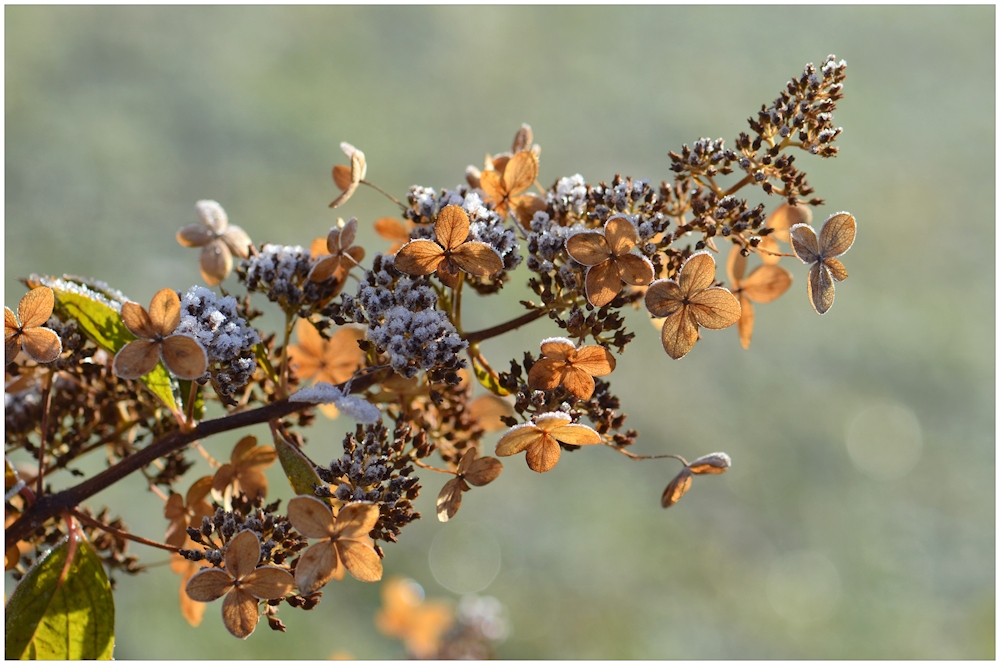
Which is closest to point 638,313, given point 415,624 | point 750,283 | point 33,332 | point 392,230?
point 415,624

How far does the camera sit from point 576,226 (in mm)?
873

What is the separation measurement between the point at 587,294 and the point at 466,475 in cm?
23

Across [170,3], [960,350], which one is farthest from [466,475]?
[170,3]

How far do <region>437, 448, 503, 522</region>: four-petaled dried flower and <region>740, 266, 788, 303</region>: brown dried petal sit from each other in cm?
46

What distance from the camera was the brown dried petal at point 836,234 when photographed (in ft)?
2.70

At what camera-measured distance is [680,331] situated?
82cm

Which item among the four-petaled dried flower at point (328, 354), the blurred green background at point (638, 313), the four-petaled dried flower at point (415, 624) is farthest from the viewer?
the blurred green background at point (638, 313)

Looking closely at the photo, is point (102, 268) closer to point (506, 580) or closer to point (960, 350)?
point (506, 580)

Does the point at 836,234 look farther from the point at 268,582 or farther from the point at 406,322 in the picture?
the point at 268,582

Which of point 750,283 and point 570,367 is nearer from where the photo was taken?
point 570,367

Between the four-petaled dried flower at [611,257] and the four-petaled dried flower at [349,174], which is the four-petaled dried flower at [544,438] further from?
the four-petaled dried flower at [349,174]

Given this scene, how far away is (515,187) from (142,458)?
1.69ft

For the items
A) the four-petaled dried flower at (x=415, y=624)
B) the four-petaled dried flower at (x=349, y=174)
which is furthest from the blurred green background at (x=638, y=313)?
the four-petaled dried flower at (x=349, y=174)

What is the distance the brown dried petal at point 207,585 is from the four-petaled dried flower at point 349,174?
1.46 feet
